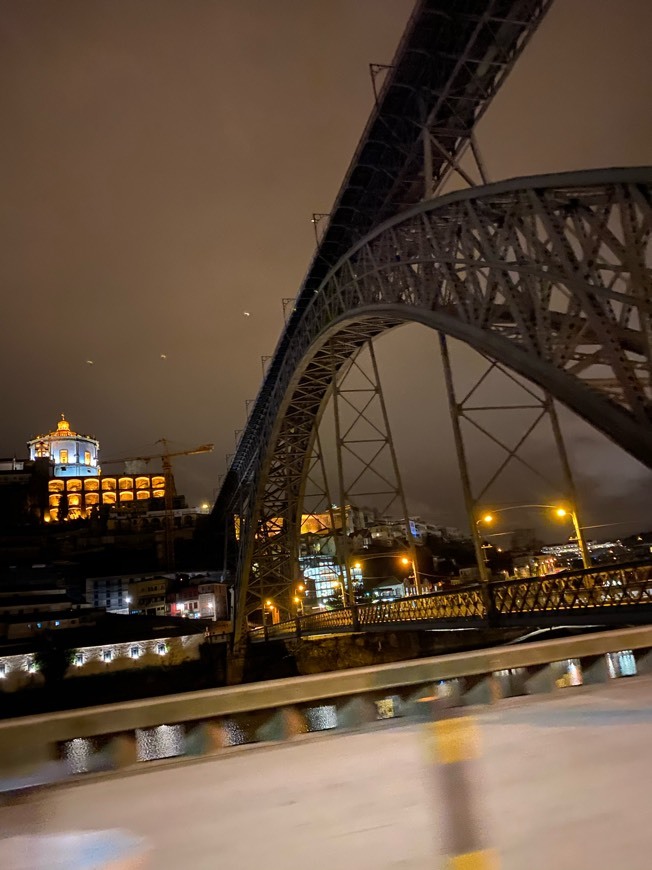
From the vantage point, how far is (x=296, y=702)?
10.8 feet

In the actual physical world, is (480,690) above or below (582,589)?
below

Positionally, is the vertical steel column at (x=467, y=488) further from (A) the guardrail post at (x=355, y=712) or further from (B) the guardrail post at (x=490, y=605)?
(A) the guardrail post at (x=355, y=712)

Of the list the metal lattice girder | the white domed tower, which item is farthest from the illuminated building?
the metal lattice girder

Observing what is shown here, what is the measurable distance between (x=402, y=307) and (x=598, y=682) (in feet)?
33.2

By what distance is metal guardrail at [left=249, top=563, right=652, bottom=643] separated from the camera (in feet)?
27.8

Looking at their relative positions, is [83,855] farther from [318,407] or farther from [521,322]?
[318,407]

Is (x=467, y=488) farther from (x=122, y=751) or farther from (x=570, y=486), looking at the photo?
(x=122, y=751)

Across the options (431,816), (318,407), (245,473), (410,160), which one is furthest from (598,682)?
(245,473)

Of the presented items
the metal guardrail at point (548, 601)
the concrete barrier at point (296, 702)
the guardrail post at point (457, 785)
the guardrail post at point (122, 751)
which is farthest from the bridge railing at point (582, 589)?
the guardrail post at point (122, 751)

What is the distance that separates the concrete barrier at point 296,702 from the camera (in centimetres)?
285

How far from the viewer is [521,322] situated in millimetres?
8648

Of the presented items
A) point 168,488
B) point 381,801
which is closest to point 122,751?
point 381,801

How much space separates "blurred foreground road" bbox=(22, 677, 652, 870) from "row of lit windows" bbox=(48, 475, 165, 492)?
290 ft

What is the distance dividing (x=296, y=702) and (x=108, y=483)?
89.3 m
